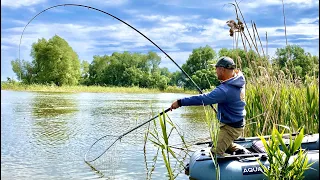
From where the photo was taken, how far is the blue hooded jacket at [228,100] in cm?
427

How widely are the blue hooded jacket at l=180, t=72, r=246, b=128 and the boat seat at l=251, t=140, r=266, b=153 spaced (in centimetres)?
37

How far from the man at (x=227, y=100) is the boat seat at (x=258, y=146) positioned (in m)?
0.35

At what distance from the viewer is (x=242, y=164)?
172 inches

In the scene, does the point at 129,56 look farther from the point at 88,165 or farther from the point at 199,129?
the point at 88,165

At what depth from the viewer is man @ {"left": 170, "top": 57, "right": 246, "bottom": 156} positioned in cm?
428

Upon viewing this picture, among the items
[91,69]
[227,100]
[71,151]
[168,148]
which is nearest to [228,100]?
[227,100]

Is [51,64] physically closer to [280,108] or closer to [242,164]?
[280,108]


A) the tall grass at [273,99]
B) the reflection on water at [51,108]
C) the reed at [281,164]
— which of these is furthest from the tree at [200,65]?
the reflection on water at [51,108]

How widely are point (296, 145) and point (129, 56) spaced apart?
52.0 meters

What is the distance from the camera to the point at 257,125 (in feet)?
19.4


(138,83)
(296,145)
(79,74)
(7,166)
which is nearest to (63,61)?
(79,74)

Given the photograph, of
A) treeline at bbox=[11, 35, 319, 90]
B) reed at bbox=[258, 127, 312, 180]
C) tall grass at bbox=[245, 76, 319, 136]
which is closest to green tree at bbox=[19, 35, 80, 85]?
treeline at bbox=[11, 35, 319, 90]

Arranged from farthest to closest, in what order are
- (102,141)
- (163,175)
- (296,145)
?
(102,141), (163,175), (296,145)

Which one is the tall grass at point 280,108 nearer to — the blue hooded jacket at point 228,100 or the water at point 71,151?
the blue hooded jacket at point 228,100
